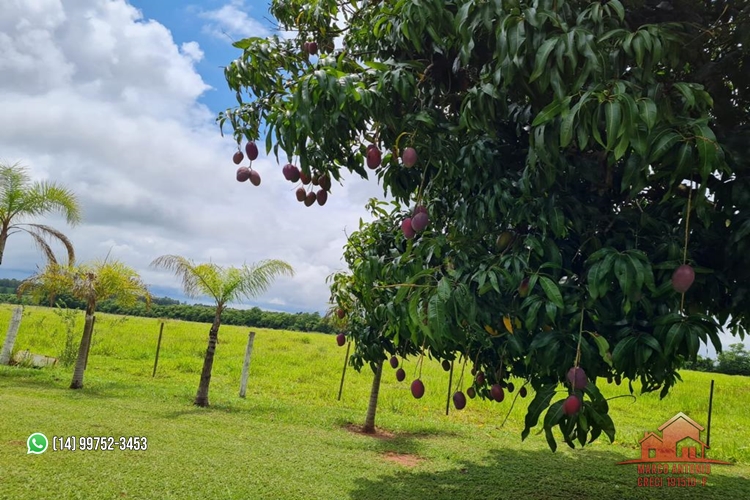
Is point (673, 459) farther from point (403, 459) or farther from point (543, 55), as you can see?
point (543, 55)

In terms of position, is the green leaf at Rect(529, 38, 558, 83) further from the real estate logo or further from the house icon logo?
the house icon logo

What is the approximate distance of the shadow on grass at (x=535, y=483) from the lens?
426 cm

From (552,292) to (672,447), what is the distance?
581cm

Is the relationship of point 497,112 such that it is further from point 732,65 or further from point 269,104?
point 269,104

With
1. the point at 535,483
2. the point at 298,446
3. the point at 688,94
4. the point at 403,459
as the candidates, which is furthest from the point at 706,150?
the point at 298,446

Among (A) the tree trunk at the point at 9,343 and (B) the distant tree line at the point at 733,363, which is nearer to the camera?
(A) the tree trunk at the point at 9,343

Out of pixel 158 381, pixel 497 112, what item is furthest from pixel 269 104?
pixel 158 381

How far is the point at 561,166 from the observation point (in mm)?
2232

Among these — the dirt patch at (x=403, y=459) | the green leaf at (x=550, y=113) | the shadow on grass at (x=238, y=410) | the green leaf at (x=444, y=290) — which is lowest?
the shadow on grass at (x=238, y=410)

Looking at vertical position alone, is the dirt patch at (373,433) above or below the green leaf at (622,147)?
below

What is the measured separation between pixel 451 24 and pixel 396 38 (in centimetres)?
35

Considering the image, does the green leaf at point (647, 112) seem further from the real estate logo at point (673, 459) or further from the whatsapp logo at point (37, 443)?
the whatsapp logo at point (37, 443)

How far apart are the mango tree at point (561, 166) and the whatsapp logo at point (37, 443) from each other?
3637mm

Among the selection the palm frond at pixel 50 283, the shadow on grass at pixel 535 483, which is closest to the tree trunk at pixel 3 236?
the palm frond at pixel 50 283
